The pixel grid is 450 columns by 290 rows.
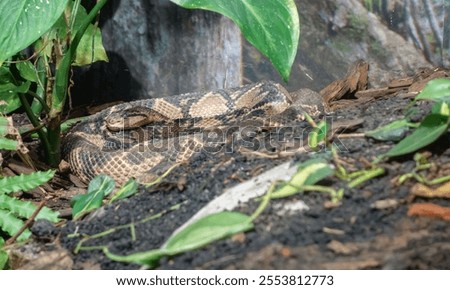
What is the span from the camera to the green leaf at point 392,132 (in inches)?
104

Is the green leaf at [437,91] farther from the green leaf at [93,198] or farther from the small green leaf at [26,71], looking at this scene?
the small green leaf at [26,71]

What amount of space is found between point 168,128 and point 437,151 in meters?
2.85

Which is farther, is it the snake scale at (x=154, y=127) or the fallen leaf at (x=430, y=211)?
the snake scale at (x=154, y=127)

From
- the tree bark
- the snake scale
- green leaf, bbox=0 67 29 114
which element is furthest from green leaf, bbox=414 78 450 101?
the tree bark

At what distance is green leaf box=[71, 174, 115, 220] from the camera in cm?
297

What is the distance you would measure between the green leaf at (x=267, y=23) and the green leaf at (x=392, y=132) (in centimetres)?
84

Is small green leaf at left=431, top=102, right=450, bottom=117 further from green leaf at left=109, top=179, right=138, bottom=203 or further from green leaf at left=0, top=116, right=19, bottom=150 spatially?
green leaf at left=0, top=116, right=19, bottom=150

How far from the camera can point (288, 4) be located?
3.68 metres

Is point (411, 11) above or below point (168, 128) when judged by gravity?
above

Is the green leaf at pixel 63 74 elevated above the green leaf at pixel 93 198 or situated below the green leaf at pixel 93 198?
above

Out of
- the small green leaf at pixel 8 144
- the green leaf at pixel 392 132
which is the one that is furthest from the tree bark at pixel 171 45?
the green leaf at pixel 392 132

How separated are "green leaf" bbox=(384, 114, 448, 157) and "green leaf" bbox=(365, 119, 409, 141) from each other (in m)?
0.14
